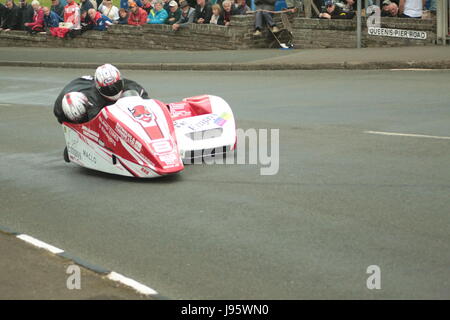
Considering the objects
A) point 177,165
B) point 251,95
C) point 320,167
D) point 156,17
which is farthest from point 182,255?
point 156,17

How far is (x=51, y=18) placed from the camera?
3023cm

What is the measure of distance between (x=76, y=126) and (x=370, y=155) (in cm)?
346

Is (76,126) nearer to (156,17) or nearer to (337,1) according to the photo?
(337,1)

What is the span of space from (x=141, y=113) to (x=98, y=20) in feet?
63.3

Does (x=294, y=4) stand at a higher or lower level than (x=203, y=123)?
higher

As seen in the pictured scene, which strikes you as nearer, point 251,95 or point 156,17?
point 251,95

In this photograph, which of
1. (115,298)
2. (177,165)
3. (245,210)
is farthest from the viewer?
(177,165)

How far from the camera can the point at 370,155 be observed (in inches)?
431

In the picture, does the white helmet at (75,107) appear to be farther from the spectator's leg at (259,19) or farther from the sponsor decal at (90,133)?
the spectator's leg at (259,19)

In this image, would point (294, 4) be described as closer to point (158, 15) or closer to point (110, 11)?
point (158, 15)

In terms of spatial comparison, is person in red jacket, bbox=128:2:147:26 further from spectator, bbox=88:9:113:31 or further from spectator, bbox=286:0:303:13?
spectator, bbox=286:0:303:13

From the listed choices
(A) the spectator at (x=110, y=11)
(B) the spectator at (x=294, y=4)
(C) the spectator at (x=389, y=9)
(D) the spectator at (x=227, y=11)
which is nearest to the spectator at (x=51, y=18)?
(A) the spectator at (x=110, y=11)

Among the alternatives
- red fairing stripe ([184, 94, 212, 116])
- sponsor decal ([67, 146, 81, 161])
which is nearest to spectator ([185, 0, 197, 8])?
red fairing stripe ([184, 94, 212, 116])

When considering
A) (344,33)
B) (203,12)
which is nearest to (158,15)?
(203,12)
